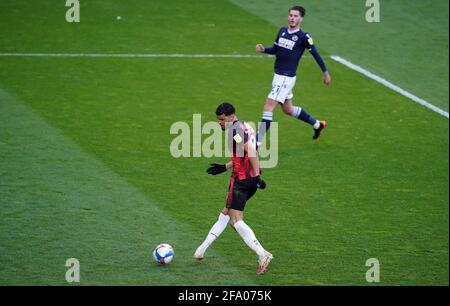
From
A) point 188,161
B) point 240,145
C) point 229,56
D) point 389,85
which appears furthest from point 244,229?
point 229,56

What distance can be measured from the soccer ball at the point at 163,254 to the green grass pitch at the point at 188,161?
124 millimetres

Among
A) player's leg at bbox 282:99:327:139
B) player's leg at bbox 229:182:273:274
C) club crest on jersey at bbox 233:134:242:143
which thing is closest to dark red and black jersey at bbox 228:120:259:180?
club crest on jersey at bbox 233:134:242:143

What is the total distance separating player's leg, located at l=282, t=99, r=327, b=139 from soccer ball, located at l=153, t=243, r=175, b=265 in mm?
5534

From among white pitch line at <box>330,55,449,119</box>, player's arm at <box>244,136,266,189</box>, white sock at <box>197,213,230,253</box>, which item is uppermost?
white pitch line at <box>330,55,449,119</box>

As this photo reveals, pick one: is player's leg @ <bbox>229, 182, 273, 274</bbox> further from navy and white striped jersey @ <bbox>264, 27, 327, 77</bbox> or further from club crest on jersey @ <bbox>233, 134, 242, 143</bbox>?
navy and white striped jersey @ <bbox>264, 27, 327, 77</bbox>

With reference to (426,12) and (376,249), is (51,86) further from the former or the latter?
(426,12)

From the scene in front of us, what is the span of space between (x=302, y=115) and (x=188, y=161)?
244cm

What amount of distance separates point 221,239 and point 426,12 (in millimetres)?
14386

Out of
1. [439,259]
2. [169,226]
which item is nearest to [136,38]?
[169,226]

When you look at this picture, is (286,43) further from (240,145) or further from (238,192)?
(238,192)

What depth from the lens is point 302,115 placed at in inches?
606

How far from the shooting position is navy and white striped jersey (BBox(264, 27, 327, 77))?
14648 millimetres

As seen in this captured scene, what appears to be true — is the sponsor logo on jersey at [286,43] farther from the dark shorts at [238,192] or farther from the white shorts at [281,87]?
the dark shorts at [238,192]

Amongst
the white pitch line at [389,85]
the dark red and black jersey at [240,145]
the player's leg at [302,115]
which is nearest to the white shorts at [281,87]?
the player's leg at [302,115]
